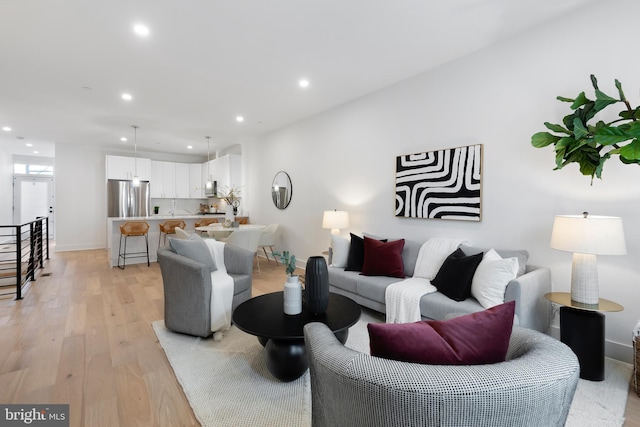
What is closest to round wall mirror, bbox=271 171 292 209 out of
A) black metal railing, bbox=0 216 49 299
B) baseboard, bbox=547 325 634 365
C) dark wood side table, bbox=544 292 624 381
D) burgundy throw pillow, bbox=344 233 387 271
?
burgundy throw pillow, bbox=344 233 387 271

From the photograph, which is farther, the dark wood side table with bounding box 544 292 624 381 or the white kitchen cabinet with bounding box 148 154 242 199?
the white kitchen cabinet with bounding box 148 154 242 199

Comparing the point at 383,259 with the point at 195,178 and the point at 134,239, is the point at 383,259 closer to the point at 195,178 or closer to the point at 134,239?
the point at 134,239

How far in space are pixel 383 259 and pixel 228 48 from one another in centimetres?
274

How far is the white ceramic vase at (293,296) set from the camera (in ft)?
7.21

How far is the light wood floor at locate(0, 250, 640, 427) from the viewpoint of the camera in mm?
1815

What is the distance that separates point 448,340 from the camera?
0.89 metres

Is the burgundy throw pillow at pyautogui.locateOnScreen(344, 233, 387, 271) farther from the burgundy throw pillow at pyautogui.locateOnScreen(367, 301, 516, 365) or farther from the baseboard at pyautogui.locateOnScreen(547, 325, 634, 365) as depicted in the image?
the burgundy throw pillow at pyautogui.locateOnScreen(367, 301, 516, 365)

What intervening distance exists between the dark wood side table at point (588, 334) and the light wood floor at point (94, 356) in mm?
217

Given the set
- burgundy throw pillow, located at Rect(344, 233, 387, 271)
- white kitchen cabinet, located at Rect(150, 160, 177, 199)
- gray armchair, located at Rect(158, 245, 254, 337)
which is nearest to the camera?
gray armchair, located at Rect(158, 245, 254, 337)

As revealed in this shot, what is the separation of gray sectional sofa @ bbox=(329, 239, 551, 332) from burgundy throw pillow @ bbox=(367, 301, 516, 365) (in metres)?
0.89

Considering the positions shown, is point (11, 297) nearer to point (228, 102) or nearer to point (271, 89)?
point (228, 102)

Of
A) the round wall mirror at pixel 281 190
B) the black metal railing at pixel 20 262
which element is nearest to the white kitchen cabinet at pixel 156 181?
the black metal railing at pixel 20 262

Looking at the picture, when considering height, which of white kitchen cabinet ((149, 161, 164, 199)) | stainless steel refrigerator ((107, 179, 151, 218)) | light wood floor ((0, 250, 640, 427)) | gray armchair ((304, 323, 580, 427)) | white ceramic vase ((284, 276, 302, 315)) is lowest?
light wood floor ((0, 250, 640, 427))

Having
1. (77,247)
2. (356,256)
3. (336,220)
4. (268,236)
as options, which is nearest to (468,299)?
(356,256)
